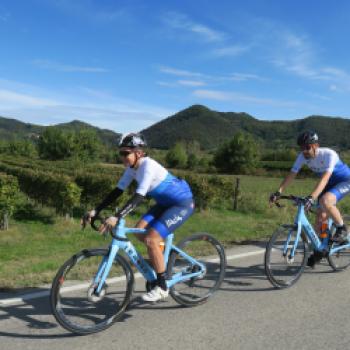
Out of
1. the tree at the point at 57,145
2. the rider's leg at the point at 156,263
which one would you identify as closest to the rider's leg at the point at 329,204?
the rider's leg at the point at 156,263

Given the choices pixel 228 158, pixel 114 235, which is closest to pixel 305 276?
pixel 114 235

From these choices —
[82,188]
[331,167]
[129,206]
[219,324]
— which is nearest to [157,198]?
[129,206]

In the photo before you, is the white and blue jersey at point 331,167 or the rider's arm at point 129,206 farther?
the white and blue jersey at point 331,167

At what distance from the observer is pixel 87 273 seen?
4855 mm

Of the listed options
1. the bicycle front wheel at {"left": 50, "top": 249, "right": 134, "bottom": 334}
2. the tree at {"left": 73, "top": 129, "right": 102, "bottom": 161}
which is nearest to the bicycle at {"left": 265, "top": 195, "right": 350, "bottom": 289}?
the bicycle front wheel at {"left": 50, "top": 249, "right": 134, "bottom": 334}

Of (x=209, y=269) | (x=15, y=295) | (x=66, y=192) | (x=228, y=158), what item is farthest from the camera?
(x=228, y=158)

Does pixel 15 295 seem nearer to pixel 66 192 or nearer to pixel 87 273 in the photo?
pixel 87 273

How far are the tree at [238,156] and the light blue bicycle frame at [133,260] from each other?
87.5 metres

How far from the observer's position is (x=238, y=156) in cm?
9412

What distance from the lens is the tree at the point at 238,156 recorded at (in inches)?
3679

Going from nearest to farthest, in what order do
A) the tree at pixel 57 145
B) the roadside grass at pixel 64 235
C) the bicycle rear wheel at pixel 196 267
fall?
the bicycle rear wheel at pixel 196 267 < the roadside grass at pixel 64 235 < the tree at pixel 57 145

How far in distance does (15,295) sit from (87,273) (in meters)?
0.88

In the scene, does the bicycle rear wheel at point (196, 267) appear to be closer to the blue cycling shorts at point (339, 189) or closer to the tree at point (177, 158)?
the blue cycling shorts at point (339, 189)

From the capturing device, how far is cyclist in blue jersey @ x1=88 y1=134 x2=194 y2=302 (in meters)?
4.02
